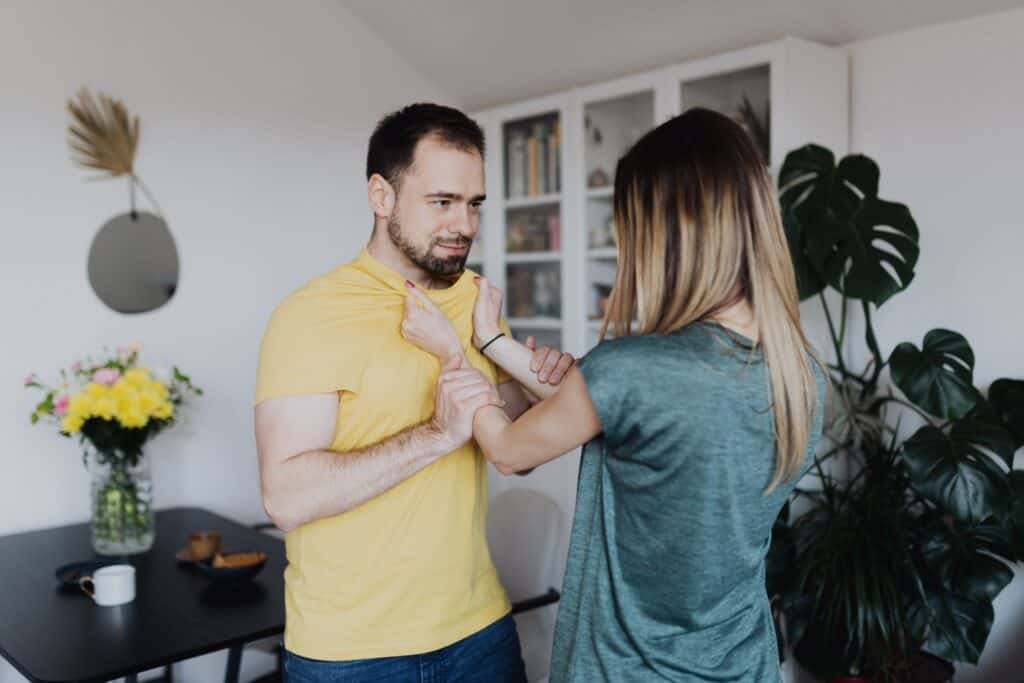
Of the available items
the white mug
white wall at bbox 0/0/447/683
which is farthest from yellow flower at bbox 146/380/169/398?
white wall at bbox 0/0/447/683

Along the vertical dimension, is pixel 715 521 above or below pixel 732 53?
below

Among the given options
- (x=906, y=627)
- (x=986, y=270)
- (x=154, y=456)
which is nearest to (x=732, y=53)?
(x=986, y=270)

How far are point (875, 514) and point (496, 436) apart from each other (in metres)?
1.71

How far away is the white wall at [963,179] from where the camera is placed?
281 centimetres

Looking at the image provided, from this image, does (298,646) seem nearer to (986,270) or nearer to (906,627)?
(906,627)

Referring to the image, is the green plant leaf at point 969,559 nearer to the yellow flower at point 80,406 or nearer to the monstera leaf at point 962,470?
the monstera leaf at point 962,470

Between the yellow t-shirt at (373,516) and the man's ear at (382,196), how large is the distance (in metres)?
0.11

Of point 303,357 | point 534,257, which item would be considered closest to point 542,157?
point 534,257

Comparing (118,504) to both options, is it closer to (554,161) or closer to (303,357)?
(303,357)

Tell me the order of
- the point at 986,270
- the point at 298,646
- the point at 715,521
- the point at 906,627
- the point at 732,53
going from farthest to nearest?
the point at 732,53, the point at 986,270, the point at 906,627, the point at 298,646, the point at 715,521

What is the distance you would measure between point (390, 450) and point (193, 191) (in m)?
2.36

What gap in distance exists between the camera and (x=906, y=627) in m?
2.59

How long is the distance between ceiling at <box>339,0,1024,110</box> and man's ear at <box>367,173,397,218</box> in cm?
191

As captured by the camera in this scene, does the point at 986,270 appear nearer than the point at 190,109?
Yes
